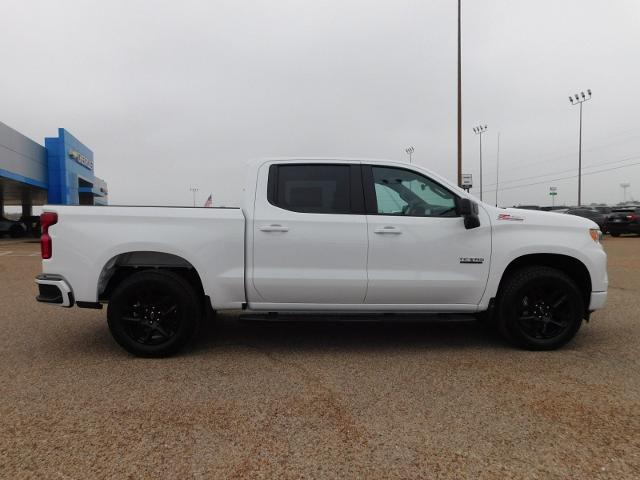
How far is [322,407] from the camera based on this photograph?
312cm

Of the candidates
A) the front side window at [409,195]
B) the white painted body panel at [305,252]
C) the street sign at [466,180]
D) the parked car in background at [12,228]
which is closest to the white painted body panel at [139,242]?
the white painted body panel at [305,252]

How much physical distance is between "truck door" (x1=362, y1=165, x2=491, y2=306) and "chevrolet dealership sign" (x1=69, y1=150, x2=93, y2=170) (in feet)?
119

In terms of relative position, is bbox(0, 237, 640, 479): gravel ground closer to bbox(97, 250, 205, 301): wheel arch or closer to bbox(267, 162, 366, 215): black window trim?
bbox(97, 250, 205, 301): wheel arch

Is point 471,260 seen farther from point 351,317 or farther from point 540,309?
point 351,317

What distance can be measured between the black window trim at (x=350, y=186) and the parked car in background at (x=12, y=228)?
97.7 ft

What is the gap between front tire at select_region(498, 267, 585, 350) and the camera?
4273 mm

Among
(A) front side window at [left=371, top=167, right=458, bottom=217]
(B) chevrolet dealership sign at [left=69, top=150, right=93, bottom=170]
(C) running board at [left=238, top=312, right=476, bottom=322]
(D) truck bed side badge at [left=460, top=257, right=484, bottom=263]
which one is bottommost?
(C) running board at [left=238, top=312, right=476, bottom=322]

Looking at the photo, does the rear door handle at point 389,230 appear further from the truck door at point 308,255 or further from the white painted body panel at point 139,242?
the white painted body panel at point 139,242

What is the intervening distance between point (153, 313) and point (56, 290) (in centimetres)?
89

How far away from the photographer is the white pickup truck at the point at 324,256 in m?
4.10

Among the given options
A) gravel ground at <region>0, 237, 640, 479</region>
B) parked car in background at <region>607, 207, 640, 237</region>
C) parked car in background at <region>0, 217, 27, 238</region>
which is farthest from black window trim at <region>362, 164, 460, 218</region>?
parked car in background at <region>0, 217, 27, 238</region>

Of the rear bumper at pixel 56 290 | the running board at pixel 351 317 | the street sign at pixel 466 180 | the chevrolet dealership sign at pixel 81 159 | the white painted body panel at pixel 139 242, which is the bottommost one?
the running board at pixel 351 317

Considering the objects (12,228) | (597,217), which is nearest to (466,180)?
(597,217)

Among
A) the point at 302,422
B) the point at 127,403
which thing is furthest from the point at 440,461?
the point at 127,403
